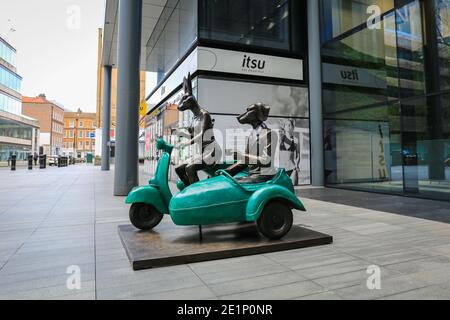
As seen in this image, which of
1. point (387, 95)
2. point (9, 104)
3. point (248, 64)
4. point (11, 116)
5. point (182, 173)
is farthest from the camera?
point (9, 104)

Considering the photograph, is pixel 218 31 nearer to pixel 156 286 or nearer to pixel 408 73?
pixel 408 73

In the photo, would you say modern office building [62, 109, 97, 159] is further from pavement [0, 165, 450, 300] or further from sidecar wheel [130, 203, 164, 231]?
pavement [0, 165, 450, 300]

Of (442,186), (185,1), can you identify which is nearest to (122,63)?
(185,1)

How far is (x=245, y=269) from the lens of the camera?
10.4 feet

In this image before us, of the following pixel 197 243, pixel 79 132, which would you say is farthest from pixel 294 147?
pixel 79 132

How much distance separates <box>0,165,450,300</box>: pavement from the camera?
8.56 ft

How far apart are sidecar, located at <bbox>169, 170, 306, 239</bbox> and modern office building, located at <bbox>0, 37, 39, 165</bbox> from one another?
146ft

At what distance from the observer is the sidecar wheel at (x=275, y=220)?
394 centimetres

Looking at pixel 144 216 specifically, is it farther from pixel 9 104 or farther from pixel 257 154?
pixel 9 104

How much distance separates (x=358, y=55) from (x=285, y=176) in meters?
8.78

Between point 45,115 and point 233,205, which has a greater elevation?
point 45,115

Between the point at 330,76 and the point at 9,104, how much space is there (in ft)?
152

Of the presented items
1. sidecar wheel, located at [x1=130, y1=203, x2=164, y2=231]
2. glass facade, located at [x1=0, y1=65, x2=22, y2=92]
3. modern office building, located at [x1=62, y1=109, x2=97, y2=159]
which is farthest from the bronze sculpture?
modern office building, located at [x1=62, y1=109, x2=97, y2=159]

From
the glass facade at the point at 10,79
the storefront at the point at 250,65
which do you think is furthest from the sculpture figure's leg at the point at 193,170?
the glass facade at the point at 10,79
